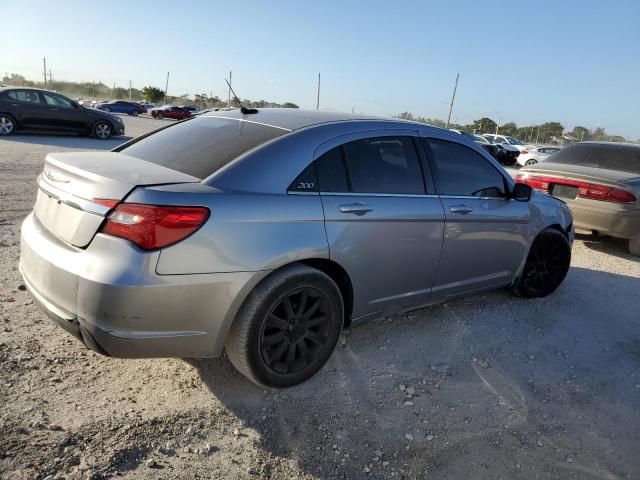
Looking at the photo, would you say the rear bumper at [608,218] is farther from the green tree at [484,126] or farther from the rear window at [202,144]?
the green tree at [484,126]

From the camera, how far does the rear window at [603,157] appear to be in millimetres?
7398

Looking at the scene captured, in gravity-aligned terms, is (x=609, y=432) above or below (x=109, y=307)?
below

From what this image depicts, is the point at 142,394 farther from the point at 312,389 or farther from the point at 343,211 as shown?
the point at 343,211

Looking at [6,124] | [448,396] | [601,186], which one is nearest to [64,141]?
[6,124]

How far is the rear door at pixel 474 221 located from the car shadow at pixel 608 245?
3602 millimetres

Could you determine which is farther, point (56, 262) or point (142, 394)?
point (142, 394)

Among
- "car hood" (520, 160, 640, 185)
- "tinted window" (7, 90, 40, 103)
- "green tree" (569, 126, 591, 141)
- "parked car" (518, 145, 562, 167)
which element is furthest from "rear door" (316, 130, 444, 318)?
"green tree" (569, 126, 591, 141)

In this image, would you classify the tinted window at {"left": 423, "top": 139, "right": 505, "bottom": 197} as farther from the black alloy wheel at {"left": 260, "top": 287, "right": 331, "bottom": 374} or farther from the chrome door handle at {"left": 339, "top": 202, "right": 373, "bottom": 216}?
the black alloy wheel at {"left": 260, "top": 287, "right": 331, "bottom": 374}

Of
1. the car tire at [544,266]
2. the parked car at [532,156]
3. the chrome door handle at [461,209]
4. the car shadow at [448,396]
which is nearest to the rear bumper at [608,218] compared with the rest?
the car tire at [544,266]

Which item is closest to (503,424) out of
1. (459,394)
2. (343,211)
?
(459,394)

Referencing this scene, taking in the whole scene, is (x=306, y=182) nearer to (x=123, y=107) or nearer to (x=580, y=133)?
Result: (x=123, y=107)

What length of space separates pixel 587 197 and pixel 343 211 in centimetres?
511

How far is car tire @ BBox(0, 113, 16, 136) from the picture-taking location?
14163 mm

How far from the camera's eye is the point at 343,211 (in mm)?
3041
